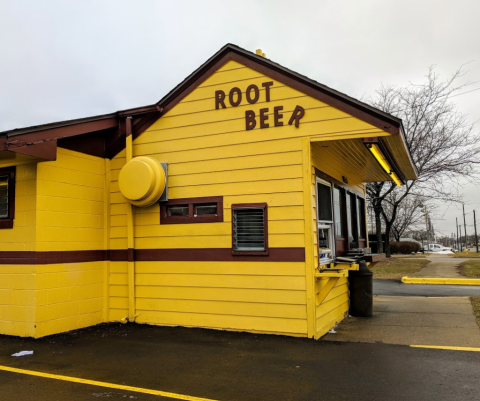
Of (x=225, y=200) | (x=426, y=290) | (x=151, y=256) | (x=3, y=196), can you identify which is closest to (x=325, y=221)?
(x=225, y=200)

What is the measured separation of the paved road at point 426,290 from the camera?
11.9 meters

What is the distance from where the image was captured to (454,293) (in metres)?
12.0

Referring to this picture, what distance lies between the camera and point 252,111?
7281mm

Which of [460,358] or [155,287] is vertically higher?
[155,287]

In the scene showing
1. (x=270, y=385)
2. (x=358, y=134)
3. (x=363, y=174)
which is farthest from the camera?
(x=363, y=174)

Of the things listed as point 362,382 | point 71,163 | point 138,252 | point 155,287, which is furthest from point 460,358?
A: point 71,163

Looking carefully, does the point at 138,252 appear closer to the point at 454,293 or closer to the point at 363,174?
the point at 363,174

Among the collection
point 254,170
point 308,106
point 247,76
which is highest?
point 247,76

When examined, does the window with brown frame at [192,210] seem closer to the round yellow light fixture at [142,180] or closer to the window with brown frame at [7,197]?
the round yellow light fixture at [142,180]

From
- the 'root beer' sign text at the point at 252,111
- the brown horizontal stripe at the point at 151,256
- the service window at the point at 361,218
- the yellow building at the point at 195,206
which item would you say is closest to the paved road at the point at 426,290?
the service window at the point at 361,218

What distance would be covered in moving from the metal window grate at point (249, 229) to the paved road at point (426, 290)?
6.94m

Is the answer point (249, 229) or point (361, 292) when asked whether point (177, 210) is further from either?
point (361, 292)

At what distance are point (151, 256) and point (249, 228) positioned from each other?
1998 millimetres

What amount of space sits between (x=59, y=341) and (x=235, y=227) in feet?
11.0
